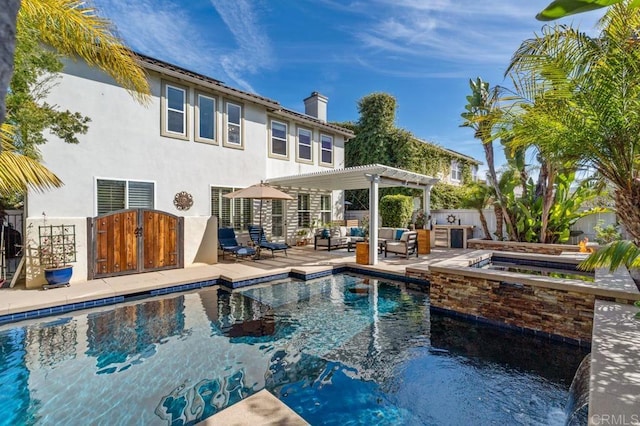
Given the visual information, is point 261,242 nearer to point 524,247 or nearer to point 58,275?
point 58,275

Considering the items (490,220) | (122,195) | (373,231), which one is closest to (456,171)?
(490,220)

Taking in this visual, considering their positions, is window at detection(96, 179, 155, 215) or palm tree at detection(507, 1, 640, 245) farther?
window at detection(96, 179, 155, 215)

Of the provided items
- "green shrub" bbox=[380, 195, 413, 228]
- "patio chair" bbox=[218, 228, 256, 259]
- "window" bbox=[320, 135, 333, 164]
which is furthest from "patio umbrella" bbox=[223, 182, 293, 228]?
"green shrub" bbox=[380, 195, 413, 228]

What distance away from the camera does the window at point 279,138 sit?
583 inches

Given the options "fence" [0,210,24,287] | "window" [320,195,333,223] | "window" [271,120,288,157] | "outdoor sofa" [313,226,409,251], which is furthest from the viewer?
"window" [320,195,333,223]

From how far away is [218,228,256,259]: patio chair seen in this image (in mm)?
11375

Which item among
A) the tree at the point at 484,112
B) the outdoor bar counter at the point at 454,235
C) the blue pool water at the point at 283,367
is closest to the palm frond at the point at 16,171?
the blue pool water at the point at 283,367

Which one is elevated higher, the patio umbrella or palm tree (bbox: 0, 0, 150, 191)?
palm tree (bbox: 0, 0, 150, 191)

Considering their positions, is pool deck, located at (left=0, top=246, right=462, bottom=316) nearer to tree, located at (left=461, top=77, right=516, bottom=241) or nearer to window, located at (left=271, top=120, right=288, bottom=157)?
tree, located at (left=461, top=77, right=516, bottom=241)

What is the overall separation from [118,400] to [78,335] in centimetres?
267

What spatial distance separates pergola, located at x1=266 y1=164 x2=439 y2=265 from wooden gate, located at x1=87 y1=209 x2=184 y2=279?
17.3 ft

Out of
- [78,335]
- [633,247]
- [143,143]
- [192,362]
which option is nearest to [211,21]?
[143,143]

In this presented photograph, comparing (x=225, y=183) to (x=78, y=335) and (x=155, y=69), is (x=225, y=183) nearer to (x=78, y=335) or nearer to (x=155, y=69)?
(x=155, y=69)

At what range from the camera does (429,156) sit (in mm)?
22578
